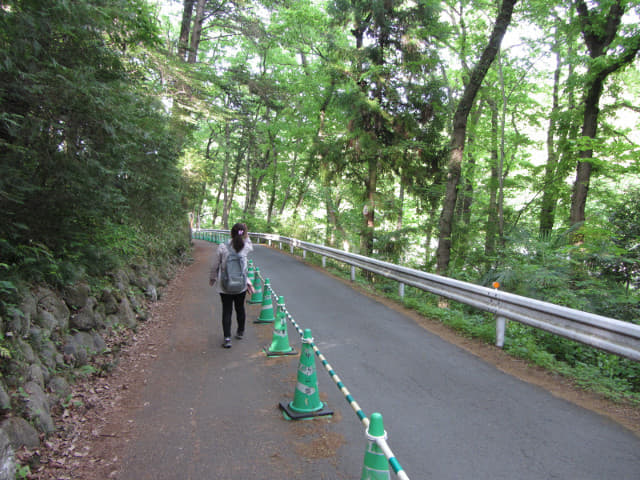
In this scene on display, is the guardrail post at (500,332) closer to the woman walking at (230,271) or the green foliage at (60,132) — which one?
the woman walking at (230,271)

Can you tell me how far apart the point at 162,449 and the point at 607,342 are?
5.37 meters

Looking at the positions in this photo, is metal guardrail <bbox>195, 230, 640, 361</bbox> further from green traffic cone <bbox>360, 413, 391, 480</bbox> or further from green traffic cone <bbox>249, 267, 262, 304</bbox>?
green traffic cone <bbox>249, 267, 262, 304</bbox>

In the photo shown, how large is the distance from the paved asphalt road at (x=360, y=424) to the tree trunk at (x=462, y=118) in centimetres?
585

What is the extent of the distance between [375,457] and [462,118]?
449 inches

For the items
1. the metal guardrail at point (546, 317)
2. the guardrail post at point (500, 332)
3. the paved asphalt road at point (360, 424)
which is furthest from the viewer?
the guardrail post at point (500, 332)

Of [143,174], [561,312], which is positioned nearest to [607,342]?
[561,312]

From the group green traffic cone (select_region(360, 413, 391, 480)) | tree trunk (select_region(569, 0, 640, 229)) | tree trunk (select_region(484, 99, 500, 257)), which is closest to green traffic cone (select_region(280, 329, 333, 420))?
green traffic cone (select_region(360, 413, 391, 480))

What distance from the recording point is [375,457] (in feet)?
8.08

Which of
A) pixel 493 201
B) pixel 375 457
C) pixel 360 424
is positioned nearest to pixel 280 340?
pixel 360 424

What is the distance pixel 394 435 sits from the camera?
3.90m

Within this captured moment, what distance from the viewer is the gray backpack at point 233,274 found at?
6.93 m

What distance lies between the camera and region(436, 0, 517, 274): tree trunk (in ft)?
35.8

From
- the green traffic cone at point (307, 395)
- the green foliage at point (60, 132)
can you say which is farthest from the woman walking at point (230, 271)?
the green traffic cone at point (307, 395)

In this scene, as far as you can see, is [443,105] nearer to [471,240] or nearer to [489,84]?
[489,84]
